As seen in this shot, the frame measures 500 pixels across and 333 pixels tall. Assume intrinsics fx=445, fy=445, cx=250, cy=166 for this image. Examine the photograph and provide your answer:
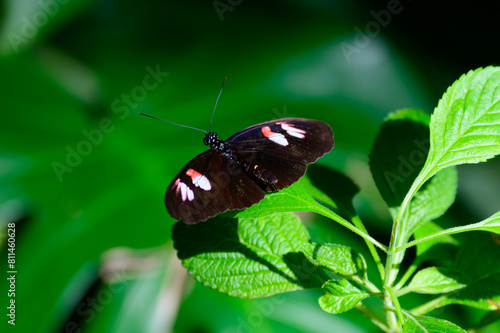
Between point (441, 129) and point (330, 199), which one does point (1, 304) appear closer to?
point (330, 199)

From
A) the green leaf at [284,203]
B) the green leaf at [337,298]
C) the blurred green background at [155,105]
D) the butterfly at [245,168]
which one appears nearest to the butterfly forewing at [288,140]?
the butterfly at [245,168]

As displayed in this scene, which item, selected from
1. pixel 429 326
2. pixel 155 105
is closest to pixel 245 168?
pixel 429 326

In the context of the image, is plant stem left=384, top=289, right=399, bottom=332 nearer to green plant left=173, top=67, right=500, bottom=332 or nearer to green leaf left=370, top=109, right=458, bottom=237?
green plant left=173, top=67, right=500, bottom=332

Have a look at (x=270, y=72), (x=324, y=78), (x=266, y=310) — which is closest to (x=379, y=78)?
(x=324, y=78)

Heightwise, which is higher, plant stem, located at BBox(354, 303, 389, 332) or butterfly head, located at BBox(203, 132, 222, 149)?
butterfly head, located at BBox(203, 132, 222, 149)

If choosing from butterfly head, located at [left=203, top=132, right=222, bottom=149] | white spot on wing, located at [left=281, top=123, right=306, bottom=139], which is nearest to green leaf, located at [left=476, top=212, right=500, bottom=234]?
white spot on wing, located at [left=281, top=123, right=306, bottom=139]

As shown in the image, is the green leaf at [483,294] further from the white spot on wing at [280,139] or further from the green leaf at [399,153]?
the white spot on wing at [280,139]
